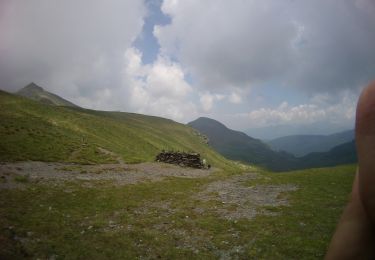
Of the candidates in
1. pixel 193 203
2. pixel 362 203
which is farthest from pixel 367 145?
pixel 193 203

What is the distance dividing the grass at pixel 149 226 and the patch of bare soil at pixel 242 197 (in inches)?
37.5

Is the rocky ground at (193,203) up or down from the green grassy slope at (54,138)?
down

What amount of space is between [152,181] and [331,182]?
22.0 metres

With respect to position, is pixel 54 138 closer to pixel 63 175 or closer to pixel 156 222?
pixel 63 175

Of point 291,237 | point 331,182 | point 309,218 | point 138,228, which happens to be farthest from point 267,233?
point 331,182

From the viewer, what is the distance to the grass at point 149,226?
16656mm

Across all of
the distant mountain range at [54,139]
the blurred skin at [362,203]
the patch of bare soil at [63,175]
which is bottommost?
the patch of bare soil at [63,175]

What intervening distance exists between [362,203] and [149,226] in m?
20.8

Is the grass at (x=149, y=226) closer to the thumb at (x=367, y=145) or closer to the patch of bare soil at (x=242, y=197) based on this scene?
the patch of bare soil at (x=242, y=197)

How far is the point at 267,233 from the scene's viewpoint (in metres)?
19.6

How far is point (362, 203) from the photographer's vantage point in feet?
5.77

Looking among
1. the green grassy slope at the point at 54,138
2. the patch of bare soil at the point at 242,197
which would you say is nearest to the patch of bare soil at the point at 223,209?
A: the patch of bare soil at the point at 242,197

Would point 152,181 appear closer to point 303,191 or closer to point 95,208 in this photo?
point 95,208

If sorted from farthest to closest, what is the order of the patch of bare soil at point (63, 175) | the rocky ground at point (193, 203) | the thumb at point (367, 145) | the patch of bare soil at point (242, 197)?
the patch of bare soil at point (63, 175) → the patch of bare soil at point (242, 197) → the rocky ground at point (193, 203) → the thumb at point (367, 145)
